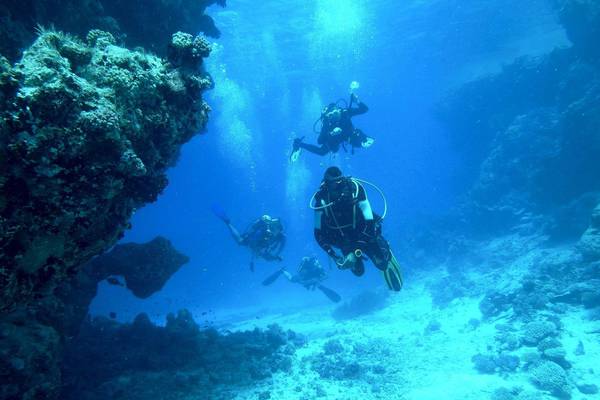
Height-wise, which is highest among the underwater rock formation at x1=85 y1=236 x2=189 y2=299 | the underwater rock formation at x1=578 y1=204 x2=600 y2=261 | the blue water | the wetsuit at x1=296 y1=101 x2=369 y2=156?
the blue water

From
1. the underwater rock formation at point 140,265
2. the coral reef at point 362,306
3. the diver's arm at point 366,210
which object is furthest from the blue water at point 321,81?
the diver's arm at point 366,210

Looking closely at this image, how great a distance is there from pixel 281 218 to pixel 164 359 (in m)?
13.8

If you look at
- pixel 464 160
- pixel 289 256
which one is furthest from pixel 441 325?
pixel 289 256

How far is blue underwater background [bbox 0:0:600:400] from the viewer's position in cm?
358

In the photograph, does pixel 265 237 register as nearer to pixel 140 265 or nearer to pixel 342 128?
pixel 140 265

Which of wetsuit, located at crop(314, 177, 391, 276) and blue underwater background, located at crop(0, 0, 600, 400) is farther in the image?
wetsuit, located at crop(314, 177, 391, 276)

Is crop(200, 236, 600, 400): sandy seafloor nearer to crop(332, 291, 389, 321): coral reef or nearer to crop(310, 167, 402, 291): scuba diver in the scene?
crop(332, 291, 389, 321): coral reef

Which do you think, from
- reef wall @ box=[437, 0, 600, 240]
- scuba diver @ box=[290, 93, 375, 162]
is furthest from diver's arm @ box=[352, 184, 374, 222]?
reef wall @ box=[437, 0, 600, 240]

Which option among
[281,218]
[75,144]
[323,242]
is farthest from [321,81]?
[75,144]

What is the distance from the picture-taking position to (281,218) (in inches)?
908

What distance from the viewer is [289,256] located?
6731 centimetres

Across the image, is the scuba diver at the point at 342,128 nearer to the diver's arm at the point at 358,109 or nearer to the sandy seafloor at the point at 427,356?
the diver's arm at the point at 358,109

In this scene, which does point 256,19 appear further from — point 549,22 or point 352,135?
point 549,22

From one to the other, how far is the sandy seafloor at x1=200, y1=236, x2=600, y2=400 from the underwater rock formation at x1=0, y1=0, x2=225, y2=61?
9035 mm
